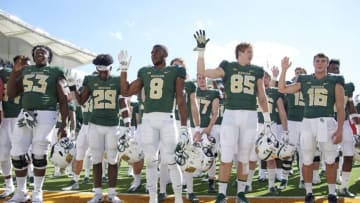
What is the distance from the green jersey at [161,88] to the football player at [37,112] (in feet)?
5.01

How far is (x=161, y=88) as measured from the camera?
613 centimetres

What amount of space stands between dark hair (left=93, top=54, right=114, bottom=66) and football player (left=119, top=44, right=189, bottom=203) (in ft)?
2.18

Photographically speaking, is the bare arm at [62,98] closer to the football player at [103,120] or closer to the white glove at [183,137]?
the football player at [103,120]

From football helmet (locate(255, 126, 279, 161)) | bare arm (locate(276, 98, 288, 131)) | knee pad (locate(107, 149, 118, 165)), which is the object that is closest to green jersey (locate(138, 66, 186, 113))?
knee pad (locate(107, 149, 118, 165))

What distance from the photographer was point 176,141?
601cm

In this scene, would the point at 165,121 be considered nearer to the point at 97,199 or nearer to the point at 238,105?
the point at 238,105

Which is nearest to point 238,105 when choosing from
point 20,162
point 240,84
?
point 240,84

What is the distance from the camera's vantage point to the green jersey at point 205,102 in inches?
326

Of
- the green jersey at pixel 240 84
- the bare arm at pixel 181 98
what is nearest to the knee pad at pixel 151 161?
the bare arm at pixel 181 98

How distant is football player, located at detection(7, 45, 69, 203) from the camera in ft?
20.9

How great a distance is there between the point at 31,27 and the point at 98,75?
26.1 metres

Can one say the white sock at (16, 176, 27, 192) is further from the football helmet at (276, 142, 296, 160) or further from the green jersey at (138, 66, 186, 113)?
the football helmet at (276, 142, 296, 160)

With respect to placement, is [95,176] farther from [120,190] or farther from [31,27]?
[31,27]

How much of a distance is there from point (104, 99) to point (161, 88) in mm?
1261
